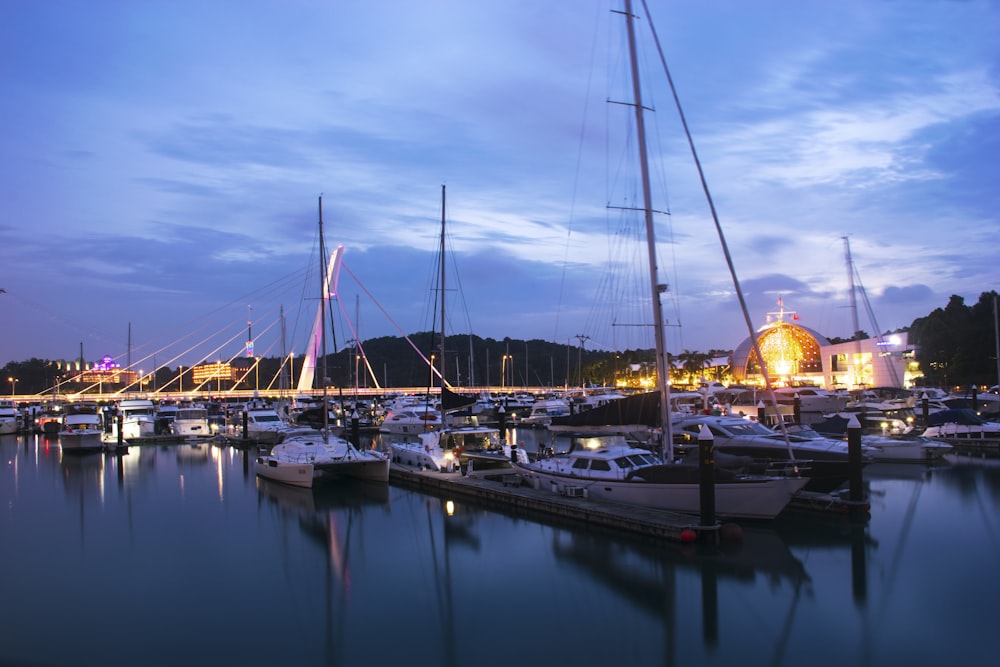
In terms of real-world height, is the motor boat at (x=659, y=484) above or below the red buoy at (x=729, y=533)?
above

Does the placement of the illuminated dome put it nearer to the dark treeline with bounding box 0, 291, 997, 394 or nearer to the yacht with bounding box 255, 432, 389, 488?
the dark treeline with bounding box 0, 291, 997, 394

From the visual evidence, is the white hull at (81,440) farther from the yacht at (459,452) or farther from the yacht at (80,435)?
the yacht at (459,452)

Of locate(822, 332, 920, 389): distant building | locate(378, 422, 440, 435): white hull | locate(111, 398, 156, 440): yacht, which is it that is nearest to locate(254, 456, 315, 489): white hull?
locate(378, 422, 440, 435): white hull

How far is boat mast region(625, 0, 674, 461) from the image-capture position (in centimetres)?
2097

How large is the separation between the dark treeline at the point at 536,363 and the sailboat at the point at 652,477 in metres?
13.7

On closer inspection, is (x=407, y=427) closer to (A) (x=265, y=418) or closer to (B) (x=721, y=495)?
(A) (x=265, y=418)

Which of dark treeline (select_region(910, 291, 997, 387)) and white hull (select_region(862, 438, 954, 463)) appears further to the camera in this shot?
dark treeline (select_region(910, 291, 997, 387))

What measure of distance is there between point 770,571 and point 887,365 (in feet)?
227

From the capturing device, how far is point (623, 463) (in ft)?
68.9

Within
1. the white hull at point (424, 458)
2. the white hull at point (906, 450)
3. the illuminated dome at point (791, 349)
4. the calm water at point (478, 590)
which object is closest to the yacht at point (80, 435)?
the calm water at point (478, 590)

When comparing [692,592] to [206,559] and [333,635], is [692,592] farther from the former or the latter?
[206,559]

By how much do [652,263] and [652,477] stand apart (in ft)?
19.3

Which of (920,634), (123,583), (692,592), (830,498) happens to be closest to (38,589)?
(123,583)

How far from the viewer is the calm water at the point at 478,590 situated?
12602 millimetres
